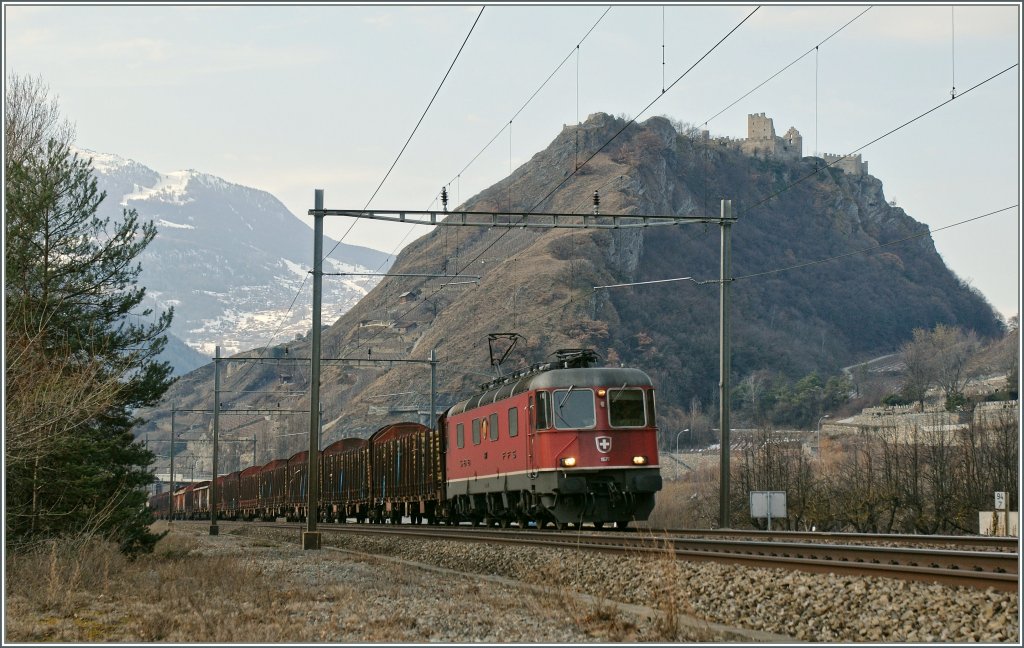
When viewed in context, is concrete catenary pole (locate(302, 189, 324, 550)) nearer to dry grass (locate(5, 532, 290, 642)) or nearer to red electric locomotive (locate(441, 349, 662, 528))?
red electric locomotive (locate(441, 349, 662, 528))

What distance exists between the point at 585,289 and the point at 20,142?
163 meters

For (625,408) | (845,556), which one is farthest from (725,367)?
(845,556)

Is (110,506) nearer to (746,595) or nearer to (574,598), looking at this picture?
(574,598)

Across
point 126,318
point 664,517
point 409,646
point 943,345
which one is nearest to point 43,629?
point 409,646

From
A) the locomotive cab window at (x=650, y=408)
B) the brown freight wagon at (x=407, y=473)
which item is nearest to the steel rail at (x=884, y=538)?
the locomotive cab window at (x=650, y=408)

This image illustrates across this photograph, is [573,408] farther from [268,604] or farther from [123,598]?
[268,604]

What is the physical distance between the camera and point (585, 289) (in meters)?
190

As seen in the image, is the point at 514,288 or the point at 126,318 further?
the point at 514,288

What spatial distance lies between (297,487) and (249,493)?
15.4 metres

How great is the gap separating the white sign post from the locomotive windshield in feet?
19.3

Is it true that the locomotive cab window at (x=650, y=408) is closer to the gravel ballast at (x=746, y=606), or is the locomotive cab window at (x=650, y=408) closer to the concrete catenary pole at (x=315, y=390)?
the concrete catenary pole at (x=315, y=390)

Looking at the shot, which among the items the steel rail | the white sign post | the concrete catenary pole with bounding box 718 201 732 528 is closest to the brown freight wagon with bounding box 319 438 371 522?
the white sign post

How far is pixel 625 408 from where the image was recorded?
2706 centimetres

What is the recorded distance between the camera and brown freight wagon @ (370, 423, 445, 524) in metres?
36.9
